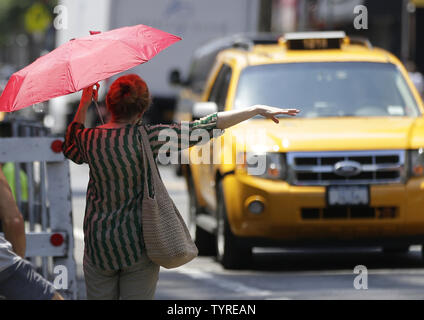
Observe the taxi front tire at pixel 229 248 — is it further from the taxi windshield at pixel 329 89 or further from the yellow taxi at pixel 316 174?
the taxi windshield at pixel 329 89

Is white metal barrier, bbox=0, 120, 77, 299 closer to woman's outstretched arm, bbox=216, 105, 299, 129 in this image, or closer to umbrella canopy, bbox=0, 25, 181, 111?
umbrella canopy, bbox=0, 25, 181, 111

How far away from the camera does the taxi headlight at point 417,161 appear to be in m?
10.0

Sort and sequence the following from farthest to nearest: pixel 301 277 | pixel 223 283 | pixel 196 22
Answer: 1. pixel 196 22
2. pixel 301 277
3. pixel 223 283

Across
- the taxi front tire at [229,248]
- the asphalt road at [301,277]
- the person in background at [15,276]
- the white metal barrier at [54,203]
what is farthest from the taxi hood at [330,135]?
the person in background at [15,276]

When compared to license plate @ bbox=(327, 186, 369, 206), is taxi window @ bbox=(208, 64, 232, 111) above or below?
above

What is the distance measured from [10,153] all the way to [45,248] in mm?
662

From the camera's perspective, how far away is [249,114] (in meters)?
5.52

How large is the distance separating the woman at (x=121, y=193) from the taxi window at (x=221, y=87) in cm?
562

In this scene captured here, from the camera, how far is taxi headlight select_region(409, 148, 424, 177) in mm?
10016

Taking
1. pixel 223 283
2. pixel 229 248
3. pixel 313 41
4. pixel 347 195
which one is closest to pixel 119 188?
pixel 223 283

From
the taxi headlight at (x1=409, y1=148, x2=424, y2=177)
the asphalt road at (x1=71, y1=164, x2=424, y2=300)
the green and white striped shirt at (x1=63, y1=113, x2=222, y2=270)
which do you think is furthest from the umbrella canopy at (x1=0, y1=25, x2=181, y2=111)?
the taxi headlight at (x1=409, y1=148, x2=424, y2=177)

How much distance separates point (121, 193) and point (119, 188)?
2 cm

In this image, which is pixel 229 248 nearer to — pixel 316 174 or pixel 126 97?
pixel 316 174

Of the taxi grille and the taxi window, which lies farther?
the taxi window
